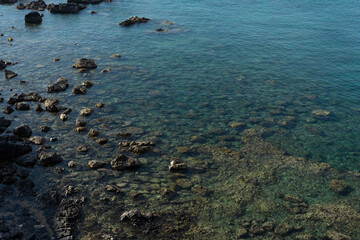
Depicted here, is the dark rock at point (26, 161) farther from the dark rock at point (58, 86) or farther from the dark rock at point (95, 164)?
the dark rock at point (58, 86)

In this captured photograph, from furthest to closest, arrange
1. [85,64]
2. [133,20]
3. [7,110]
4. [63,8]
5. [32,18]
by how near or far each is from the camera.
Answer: [63,8]
[133,20]
[32,18]
[85,64]
[7,110]

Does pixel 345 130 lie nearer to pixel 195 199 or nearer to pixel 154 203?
pixel 195 199

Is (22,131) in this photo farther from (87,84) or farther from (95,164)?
(87,84)

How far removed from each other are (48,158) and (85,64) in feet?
63.7

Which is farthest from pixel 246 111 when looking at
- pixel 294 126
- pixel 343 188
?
pixel 343 188

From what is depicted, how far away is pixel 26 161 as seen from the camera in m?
22.7

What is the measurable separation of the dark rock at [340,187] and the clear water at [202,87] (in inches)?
29.1

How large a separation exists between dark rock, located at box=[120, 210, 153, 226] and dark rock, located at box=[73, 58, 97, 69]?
1001 inches

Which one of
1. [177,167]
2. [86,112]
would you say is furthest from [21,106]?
[177,167]

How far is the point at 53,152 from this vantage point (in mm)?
23578

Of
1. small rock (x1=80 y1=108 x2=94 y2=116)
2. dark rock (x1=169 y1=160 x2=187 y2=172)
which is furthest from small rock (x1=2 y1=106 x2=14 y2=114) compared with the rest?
dark rock (x1=169 y1=160 x2=187 y2=172)

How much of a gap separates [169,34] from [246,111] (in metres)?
27.0

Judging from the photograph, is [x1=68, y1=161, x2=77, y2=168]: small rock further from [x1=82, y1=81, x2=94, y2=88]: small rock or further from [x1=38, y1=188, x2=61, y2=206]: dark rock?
[x1=82, y1=81, x2=94, y2=88]: small rock

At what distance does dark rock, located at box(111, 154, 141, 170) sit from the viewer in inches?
891
